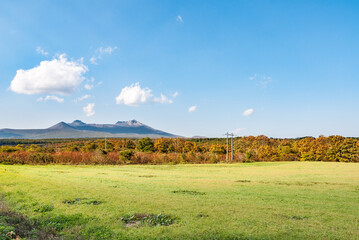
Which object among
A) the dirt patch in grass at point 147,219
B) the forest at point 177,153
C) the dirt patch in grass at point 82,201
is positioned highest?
the dirt patch in grass at point 147,219

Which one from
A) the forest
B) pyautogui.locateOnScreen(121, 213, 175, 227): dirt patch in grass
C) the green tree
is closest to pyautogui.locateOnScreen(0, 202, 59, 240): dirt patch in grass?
pyautogui.locateOnScreen(121, 213, 175, 227): dirt patch in grass

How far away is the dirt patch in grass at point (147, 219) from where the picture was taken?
6.49 meters

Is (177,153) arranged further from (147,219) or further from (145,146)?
(147,219)

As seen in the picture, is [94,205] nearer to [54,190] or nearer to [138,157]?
[54,190]

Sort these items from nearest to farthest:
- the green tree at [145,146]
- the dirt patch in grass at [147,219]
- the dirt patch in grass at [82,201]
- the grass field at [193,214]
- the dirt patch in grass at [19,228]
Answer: the dirt patch in grass at [19,228] → the grass field at [193,214] → the dirt patch in grass at [147,219] → the dirt patch in grass at [82,201] → the green tree at [145,146]

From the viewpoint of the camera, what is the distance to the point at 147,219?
6.82 metres

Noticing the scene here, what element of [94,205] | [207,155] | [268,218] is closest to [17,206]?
[94,205]

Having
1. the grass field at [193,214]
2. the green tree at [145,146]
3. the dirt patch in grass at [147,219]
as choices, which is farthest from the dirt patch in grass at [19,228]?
the green tree at [145,146]

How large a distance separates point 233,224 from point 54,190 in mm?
8109

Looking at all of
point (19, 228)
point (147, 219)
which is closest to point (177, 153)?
point (147, 219)

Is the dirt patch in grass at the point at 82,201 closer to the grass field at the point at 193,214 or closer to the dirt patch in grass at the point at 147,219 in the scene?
the grass field at the point at 193,214

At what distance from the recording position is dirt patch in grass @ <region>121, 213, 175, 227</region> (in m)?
6.49

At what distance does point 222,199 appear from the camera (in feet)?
31.8

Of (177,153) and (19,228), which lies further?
(177,153)
